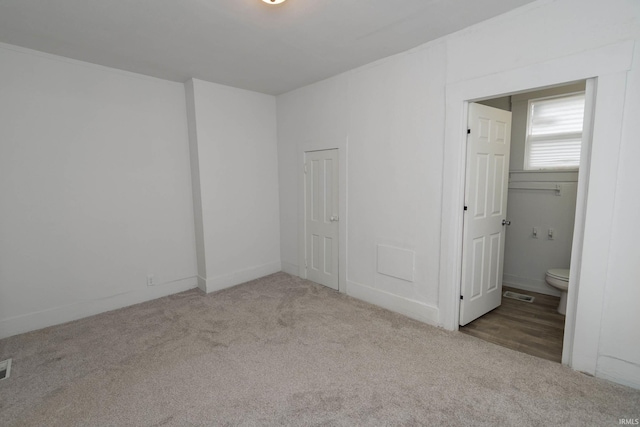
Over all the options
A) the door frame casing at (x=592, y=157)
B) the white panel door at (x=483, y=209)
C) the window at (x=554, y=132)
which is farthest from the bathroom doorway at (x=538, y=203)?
the door frame casing at (x=592, y=157)

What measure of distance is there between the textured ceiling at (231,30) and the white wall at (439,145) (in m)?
0.23

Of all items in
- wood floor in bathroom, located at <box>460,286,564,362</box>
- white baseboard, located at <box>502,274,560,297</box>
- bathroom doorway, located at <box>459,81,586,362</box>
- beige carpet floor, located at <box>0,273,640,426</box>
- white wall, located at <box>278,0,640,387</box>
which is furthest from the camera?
white baseboard, located at <box>502,274,560,297</box>

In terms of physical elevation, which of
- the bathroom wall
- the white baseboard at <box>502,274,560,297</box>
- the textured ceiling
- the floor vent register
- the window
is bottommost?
the floor vent register

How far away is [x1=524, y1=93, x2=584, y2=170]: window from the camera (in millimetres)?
3479

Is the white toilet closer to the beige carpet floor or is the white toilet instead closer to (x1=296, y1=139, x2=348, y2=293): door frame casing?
the beige carpet floor

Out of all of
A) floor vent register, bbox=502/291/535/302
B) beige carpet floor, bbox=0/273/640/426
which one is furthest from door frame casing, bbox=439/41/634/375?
floor vent register, bbox=502/291/535/302

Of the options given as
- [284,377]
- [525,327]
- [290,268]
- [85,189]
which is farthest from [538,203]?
[85,189]

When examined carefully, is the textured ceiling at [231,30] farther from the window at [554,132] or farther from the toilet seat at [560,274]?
the toilet seat at [560,274]

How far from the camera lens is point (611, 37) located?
1958mm

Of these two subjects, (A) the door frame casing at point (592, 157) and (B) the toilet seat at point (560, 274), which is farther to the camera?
(B) the toilet seat at point (560, 274)

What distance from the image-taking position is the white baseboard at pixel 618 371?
2.03 meters

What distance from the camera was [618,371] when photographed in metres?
2.08

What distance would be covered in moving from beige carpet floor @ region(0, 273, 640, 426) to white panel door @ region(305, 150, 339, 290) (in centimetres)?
90

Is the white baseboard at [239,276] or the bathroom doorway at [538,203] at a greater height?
the bathroom doorway at [538,203]
